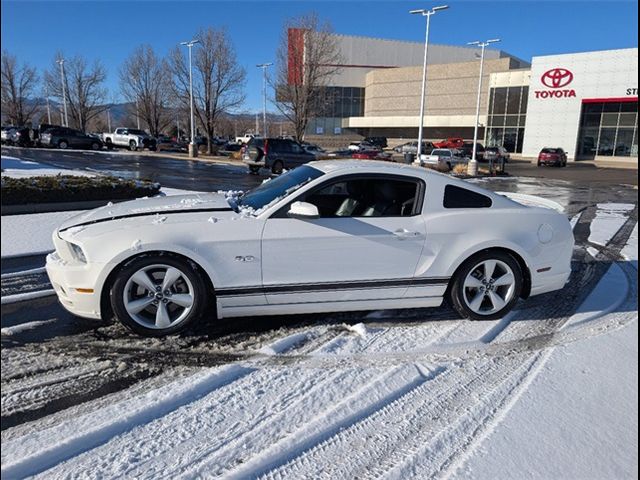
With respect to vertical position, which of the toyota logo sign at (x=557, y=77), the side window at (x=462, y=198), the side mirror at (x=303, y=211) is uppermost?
the toyota logo sign at (x=557, y=77)

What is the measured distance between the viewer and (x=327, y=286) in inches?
158

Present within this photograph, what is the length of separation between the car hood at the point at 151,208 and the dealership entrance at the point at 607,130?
4750cm

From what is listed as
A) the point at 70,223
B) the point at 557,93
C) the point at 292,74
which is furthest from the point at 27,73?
the point at 70,223

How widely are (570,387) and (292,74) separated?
115 feet

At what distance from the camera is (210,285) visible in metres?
3.88

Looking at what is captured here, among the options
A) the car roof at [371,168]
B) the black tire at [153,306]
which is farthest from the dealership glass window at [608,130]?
the black tire at [153,306]

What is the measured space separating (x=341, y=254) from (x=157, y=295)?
1.51 m

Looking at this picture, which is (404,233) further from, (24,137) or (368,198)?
(24,137)

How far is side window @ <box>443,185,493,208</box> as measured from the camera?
4324 millimetres

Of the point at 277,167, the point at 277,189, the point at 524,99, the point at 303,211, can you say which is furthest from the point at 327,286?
the point at 524,99

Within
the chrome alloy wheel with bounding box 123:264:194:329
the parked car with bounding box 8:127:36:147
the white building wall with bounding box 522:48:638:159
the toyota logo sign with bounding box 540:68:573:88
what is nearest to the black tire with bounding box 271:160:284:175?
the chrome alloy wheel with bounding box 123:264:194:329

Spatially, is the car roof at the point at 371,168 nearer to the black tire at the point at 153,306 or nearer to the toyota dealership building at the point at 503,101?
the black tire at the point at 153,306

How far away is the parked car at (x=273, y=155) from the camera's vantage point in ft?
74.8

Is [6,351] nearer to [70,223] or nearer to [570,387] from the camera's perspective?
[70,223]
